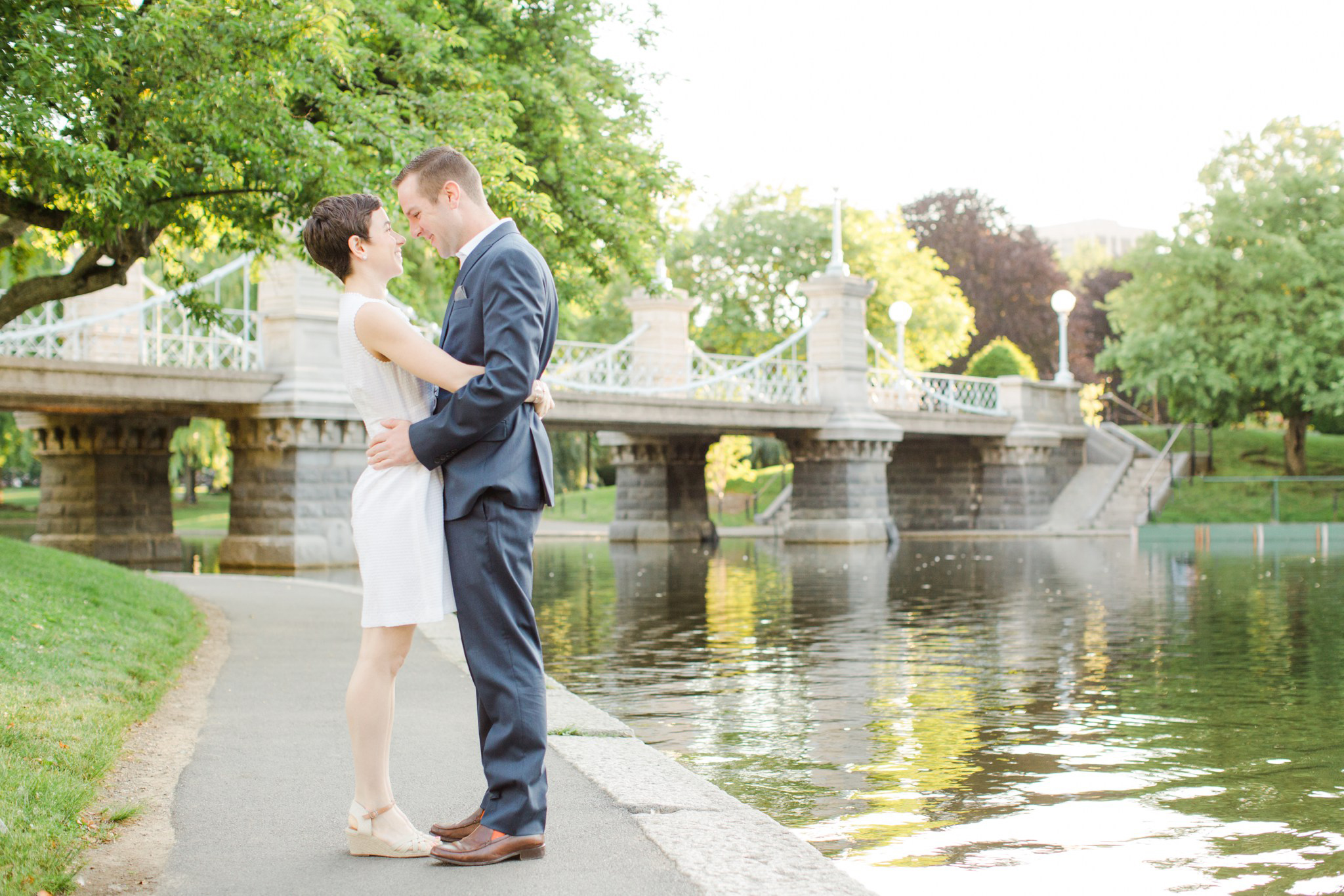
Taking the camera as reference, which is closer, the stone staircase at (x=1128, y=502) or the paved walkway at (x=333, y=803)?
the paved walkway at (x=333, y=803)

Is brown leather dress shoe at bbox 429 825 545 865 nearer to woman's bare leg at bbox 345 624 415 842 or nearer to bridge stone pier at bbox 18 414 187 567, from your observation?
woman's bare leg at bbox 345 624 415 842

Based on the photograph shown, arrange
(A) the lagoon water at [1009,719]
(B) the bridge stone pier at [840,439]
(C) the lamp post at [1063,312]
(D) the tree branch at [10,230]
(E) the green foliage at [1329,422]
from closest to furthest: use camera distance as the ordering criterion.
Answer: (A) the lagoon water at [1009,719] → (D) the tree branch at [10,230] → (B) the bridge stone pier at [840,439] → (C) the lamp post at [1063,312] → (E) the green foliage at [1329,422]

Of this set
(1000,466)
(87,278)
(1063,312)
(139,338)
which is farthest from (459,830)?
(1063,312)

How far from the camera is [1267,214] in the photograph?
108ft

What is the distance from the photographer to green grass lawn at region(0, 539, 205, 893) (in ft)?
11.5

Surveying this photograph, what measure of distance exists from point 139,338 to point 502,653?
1803cm

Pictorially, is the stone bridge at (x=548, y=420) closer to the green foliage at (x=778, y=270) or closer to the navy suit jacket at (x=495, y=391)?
the green foliage at (x=778, y=270)

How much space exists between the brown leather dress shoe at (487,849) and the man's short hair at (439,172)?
157cm

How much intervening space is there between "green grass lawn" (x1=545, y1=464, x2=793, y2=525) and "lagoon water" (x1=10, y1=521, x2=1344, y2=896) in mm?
25733

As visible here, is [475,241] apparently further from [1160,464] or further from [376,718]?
[1160,464]

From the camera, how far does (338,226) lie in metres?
3.72

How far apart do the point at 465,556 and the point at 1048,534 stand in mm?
31457

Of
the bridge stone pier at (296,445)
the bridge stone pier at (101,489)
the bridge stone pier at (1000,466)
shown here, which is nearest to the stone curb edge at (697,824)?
the bridge stone pier at (296,445)

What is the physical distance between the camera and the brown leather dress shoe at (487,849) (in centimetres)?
347
